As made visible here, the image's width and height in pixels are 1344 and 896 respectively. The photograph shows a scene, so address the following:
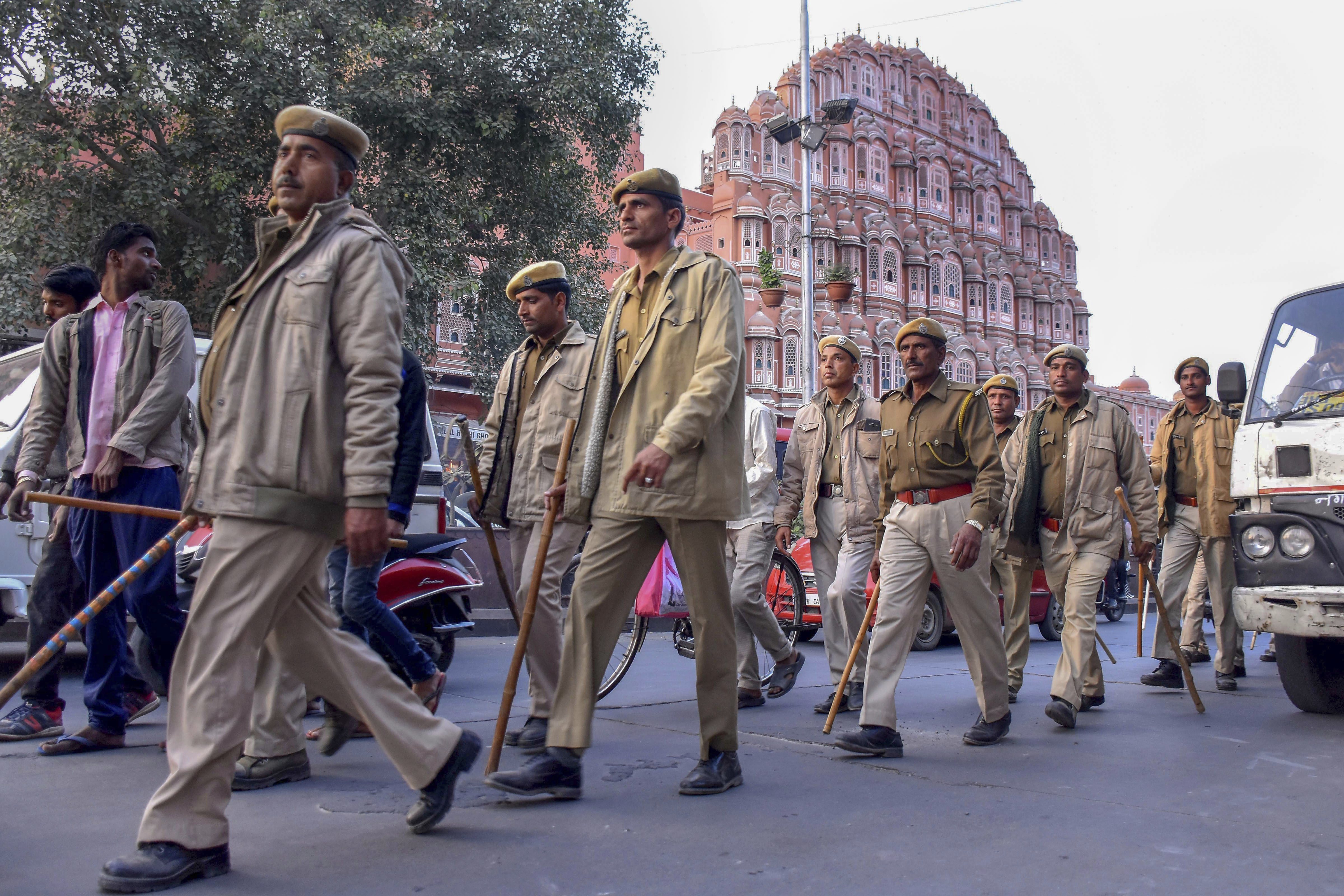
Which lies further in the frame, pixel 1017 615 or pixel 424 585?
pixel 1017 615

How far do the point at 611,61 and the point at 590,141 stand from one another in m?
1.29

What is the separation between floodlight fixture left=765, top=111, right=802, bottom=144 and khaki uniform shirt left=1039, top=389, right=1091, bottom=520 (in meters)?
13.2

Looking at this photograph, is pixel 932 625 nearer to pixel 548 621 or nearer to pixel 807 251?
pixel 548 621

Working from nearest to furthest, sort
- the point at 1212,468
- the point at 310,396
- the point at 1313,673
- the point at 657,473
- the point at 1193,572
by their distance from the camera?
the point at 310,396 < the point at 657,473 < the point at 1313,673 < the point at 1212,468 < the point at 1193,572

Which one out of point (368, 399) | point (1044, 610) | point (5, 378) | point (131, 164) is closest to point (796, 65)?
point (131, 164)

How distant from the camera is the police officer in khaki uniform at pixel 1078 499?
6137 millimetres

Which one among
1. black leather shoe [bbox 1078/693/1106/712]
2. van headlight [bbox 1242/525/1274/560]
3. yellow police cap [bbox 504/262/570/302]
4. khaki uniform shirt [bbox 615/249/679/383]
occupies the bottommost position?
black leather shoe [bbox 1078/693/1106/712]

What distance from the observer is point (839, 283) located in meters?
31.1

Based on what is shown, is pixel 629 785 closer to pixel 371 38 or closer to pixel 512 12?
pixel 371 38

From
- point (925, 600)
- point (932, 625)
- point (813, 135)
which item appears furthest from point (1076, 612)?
point (813, 135)

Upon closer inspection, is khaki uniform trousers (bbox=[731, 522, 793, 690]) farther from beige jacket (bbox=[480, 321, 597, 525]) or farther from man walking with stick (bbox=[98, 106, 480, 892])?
man walking with stick (bbox=[98, 106, 480, 892])

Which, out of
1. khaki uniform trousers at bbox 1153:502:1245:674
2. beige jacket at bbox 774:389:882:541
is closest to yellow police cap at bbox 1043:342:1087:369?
beige jacket at bbox 774:389:882:541

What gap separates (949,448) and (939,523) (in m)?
0.34

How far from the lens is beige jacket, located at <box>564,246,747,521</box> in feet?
12.5
